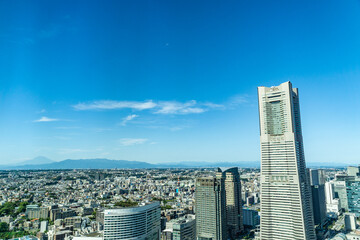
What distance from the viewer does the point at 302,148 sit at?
17312 mm

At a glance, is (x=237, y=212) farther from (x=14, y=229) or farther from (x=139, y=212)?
(x=14, y=229)

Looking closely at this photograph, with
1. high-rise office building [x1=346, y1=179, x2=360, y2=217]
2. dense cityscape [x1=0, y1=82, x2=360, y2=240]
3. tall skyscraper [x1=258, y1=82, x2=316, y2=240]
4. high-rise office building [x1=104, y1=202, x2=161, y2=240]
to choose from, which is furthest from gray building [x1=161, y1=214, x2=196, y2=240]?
high-rise office building [x1=346, y1=179, x2=360, y2=217]

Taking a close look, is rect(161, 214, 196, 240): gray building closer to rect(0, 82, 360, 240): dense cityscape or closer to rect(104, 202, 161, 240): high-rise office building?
rect(0, 82, 360, 240): dense cityscape

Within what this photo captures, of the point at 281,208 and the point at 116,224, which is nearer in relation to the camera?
the point at 116,224

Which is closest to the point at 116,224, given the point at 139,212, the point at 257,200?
the point at 139,212

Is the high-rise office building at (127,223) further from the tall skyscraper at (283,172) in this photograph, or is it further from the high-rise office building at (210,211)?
the tall skyscraper at (283,172)

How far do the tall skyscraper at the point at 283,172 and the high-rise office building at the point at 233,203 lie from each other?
1037cm

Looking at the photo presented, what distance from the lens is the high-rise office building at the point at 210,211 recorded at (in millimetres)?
20375

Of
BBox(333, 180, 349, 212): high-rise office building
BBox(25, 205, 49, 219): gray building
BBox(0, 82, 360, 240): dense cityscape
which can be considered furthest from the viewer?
BBox(333, 180, 349, 212): high-rise office building

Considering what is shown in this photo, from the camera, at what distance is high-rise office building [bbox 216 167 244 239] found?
85.4ft

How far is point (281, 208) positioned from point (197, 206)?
785 centimetres

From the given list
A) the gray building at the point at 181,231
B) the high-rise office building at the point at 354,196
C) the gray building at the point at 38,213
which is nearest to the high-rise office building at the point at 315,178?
the high-rise office building at the point at 354,196

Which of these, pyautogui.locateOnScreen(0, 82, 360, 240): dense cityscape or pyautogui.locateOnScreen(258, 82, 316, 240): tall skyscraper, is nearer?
pyautogui.locateOnScreen(0, 82, 360, 240): dense cityscape

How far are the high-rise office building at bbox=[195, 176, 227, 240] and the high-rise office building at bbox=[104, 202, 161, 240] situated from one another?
22.3 feet
